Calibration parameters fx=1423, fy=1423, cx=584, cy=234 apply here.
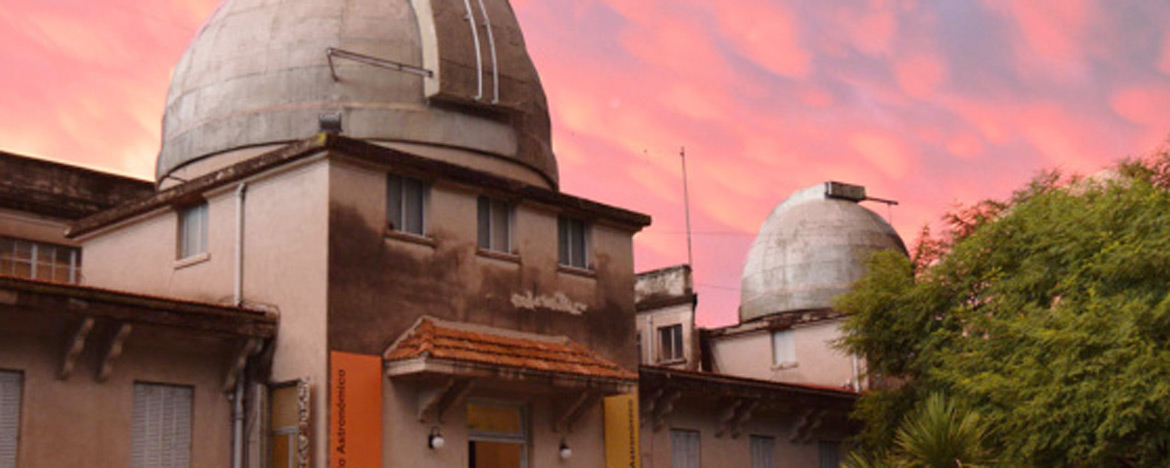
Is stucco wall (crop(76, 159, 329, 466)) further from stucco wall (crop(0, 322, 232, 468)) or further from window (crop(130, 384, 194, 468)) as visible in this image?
window (crop(130, 384, 194, 468))

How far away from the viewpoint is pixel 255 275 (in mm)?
22844

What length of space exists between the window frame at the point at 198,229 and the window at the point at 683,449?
36.3ft

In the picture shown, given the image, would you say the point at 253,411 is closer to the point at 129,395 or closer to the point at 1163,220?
the point at 129,395

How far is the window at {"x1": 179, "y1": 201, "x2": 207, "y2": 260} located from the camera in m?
24.2

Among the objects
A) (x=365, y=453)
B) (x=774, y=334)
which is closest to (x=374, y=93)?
(x=365, y=453)

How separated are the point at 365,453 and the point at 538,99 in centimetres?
954

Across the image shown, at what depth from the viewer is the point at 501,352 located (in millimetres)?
23047

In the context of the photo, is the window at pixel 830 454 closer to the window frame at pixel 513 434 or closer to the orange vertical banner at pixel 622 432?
the orange vertical banner at pixel 622 432

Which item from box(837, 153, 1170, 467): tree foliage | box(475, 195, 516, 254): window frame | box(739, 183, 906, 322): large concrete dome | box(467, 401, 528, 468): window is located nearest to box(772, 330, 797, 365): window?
box(739, 183, 906, 322): large concrete dome

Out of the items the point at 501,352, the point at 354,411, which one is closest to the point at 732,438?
the point at 501,352

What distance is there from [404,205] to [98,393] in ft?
18.7

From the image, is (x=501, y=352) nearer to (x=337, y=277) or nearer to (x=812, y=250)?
(x=337, y=277)

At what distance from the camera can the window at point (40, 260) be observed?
2898 centimetres

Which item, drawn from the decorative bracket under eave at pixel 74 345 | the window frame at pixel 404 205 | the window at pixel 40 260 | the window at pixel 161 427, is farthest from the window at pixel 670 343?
the decorative bracket under eave at pixel 74 345
